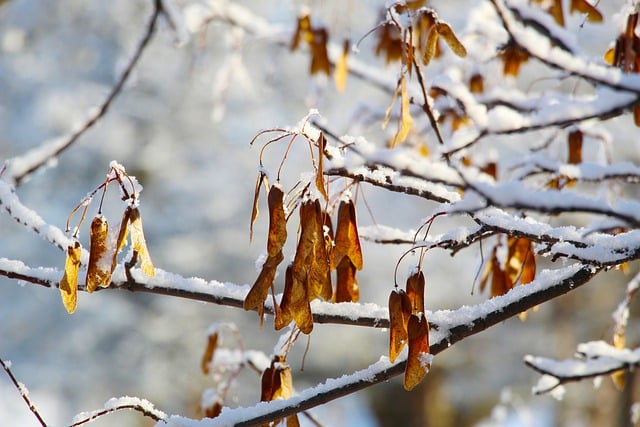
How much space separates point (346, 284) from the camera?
751 millimetres

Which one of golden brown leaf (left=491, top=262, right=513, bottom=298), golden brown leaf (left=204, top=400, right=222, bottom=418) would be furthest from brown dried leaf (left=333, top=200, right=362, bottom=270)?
golden brown leaf (left=204, top=400, right=222, bottom=418)

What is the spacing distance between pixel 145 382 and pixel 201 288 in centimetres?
518

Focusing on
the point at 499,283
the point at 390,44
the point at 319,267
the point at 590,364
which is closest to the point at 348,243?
the point at 319,267

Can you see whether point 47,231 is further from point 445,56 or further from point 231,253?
point 231,253

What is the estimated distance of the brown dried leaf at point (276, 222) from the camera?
584 mm

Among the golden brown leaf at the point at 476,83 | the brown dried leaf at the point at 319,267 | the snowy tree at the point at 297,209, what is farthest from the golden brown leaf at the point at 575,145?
the brown dried leaf at the point at 319,267

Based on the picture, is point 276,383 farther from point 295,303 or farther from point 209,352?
point 209,352

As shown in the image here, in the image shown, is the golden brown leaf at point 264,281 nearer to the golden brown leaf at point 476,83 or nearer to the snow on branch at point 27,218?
the snow on branch at point 27,218

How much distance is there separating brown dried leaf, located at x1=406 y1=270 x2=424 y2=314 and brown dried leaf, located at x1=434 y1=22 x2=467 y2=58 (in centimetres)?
27

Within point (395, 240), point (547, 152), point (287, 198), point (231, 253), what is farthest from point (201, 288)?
point (231, 253)

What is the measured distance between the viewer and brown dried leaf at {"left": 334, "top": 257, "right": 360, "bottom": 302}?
744 millimetres

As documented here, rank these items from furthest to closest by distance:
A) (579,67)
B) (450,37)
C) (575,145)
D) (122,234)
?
(575,145), (450,37), (122,234), (579,67)

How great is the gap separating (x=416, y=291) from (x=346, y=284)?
11 cm

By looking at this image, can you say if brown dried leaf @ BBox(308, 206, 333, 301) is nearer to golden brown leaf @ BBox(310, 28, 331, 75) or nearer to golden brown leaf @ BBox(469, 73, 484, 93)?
golden brown leaf @ BBox(310, 28, 331, 75)
